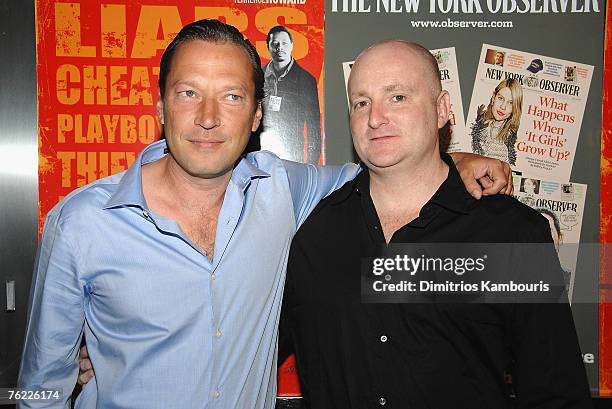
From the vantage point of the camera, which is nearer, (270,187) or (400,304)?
(400,304)

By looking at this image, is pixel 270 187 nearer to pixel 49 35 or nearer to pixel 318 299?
pixel 318 299

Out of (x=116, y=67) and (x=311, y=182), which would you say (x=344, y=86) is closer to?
(x=311, y=182)

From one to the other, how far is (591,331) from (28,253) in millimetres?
2712

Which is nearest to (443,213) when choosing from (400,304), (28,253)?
(400,304)

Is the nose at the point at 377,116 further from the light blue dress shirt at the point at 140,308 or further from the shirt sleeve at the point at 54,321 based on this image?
the shirt sleeve at the point at 54,321

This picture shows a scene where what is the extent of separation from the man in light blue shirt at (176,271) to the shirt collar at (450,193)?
11 centimetres

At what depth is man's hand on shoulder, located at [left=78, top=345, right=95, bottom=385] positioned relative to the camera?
1941 millimetres

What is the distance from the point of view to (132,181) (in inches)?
74.4

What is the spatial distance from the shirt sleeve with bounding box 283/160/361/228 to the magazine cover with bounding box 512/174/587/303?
90cm

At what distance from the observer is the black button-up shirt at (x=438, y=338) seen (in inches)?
67.8

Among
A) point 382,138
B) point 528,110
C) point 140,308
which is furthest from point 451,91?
point 140,308

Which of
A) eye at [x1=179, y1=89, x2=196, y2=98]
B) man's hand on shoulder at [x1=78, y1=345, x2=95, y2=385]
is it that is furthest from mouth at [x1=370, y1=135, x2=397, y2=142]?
man's hand on shoulder at [x1=78, y1=345, x2=95, y2=385]

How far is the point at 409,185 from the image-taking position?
6.48ft

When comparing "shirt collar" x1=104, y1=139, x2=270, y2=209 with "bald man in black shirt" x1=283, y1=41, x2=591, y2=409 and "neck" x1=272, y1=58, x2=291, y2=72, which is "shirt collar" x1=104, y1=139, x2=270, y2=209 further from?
"neck" x1=272, y1=58, x2=291, y2=72
